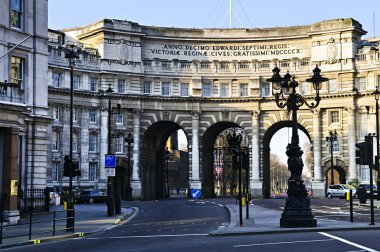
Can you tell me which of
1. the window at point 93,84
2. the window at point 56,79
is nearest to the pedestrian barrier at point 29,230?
the window at point 56,79

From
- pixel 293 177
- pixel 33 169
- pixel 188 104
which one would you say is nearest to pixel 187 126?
pixel 188 104

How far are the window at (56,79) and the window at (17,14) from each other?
34.6 m

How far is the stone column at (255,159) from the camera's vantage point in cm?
8275

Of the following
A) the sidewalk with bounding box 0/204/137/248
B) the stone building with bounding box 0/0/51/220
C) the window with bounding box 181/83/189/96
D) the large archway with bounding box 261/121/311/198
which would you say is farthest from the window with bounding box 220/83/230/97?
the sidewalk with bounding box 0/204/137/248

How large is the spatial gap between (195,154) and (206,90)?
26.4 feet

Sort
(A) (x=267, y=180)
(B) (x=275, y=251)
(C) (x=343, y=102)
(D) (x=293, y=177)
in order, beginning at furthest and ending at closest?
(A) (x=267, y=180) → (C) (x=343, y=102) → (D) (x=293, y=177) → (B) (x=275, y=251)

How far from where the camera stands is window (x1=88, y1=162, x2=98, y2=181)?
79750 mm

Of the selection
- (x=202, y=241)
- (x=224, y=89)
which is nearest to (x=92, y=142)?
(x=224, y=89)

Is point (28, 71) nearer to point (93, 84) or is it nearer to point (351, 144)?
point (93, 84)

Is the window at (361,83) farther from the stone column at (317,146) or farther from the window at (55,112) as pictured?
the window at (55,112)

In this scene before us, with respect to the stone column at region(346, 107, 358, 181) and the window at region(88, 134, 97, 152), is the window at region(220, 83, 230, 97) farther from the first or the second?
the window at region(88, 134, 97, 152)

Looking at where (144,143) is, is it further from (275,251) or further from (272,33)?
(275,251)

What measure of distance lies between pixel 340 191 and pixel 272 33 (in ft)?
73.7

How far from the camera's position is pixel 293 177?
1152 inches
